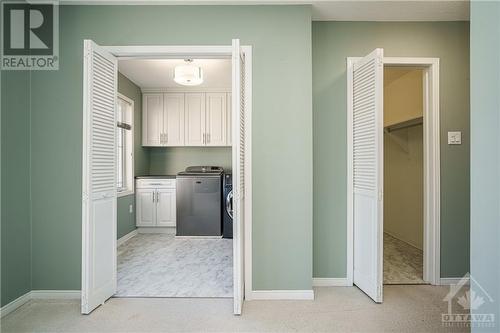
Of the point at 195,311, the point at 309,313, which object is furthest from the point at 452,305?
the point at 195,311

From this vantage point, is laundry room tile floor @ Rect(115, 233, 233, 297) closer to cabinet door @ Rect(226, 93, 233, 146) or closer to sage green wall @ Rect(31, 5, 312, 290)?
sage green wall @ Rect(31, 5, 312, 290)

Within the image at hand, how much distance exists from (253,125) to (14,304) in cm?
238

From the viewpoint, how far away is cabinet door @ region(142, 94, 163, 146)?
16.1 feet

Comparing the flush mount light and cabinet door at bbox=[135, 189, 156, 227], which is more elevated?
the flush mount light

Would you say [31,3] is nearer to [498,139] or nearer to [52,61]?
[52,61]

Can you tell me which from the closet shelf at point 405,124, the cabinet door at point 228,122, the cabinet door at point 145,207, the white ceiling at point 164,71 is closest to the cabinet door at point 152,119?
the white ceiling at point 164,71

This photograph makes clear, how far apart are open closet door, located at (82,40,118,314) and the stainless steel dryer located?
208cm

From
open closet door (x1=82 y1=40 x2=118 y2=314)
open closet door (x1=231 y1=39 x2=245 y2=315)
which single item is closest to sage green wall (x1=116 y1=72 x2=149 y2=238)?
open closet door (x1=82 y1=40 x2=118 y2=314)

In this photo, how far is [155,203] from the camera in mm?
4605

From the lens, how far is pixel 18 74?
223 centimetres

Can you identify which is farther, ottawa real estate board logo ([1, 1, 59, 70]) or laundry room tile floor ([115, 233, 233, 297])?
laundry room tile floor ([115, 233, 233, 297])

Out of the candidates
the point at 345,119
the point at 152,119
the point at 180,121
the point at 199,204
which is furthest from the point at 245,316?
the point at 152,119

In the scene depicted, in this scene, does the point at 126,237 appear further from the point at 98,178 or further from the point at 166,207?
the point at 98,178

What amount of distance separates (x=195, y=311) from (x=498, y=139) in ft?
7.11
